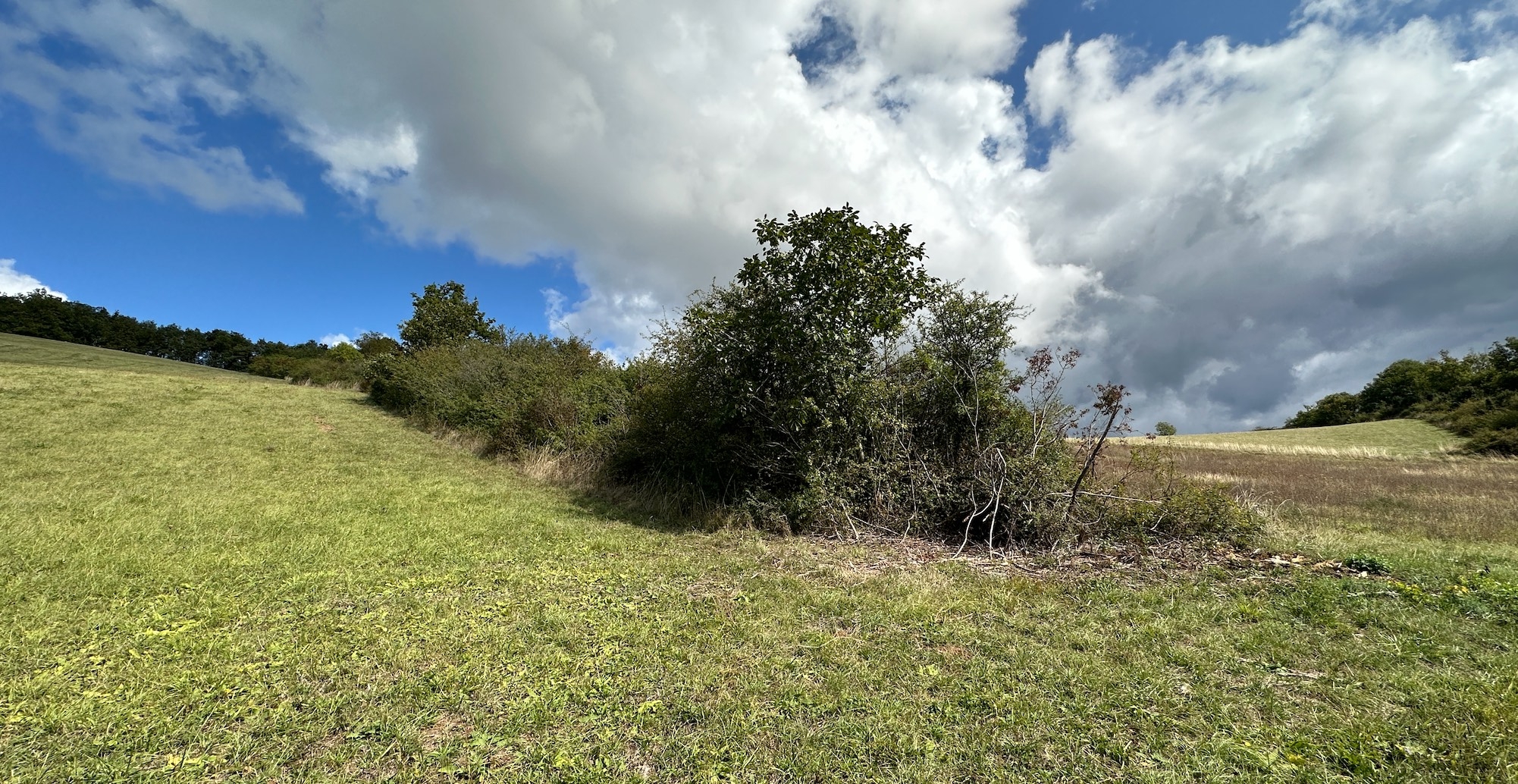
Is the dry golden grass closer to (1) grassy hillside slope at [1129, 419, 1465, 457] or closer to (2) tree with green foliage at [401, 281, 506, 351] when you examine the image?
(1) grassy hillside slope at [1129, 419, 1465, 457]

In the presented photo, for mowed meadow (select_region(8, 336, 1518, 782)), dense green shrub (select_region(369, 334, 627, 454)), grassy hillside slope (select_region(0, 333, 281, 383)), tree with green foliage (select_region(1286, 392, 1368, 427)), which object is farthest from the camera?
tree with green foliage (select_region(1286, 392, 1368, 427))

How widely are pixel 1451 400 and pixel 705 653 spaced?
210 ft

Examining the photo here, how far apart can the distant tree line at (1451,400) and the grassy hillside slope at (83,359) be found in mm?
68556

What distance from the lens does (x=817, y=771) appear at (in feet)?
9.30

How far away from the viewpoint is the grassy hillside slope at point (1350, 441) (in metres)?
26.0

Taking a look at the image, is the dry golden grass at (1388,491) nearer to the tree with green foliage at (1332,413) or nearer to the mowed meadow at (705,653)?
the mowed meadow at (705,653)

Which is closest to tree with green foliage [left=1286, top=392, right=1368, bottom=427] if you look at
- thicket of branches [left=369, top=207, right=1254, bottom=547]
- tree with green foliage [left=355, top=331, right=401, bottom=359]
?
thicket of branches [left=369, top=207, right=1254, bottom=547]

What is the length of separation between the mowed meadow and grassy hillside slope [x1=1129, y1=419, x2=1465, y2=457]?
78.7 feet

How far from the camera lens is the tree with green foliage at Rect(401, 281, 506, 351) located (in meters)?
32.6

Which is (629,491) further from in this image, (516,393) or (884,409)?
(516,393)

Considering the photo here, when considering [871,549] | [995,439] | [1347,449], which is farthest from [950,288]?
[1347,449]

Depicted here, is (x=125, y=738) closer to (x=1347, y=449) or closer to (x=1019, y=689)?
(x=1019, y=689)

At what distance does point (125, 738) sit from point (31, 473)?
10.7 metres

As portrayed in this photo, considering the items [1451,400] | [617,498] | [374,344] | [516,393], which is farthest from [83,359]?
[1451,400]
